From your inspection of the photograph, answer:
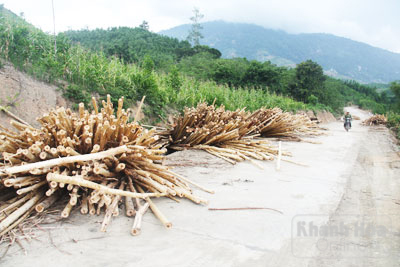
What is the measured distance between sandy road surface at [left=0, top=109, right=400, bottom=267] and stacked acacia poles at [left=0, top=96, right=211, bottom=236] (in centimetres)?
15

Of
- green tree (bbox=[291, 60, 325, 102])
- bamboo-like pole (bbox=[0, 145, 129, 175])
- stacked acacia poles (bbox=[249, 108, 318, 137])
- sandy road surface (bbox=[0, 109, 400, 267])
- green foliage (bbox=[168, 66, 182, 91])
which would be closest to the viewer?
sandy road surface (bbox=[0, 109, 400, 267])

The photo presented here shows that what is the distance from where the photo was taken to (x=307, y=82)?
29.3m

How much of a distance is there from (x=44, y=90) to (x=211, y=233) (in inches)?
181

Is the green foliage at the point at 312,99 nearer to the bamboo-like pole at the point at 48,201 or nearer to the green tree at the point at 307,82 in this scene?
the green tree at the point at 307,82

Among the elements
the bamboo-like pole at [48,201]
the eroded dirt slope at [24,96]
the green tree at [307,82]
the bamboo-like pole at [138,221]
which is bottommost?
the bamboo-like pole at [138,221]

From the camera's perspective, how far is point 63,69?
6.00m

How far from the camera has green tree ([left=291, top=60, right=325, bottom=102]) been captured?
2866cm

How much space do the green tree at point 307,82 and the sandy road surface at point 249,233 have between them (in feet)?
86.9

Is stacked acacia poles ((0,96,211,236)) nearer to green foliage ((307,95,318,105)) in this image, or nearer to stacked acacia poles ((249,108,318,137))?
stacked acacia poles ((249,108,318,137))

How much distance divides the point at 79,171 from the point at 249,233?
1.60 meters

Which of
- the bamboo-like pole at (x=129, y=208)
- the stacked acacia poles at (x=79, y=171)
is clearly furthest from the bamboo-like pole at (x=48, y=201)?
the bamboo-like pole at (x=129, y=208)

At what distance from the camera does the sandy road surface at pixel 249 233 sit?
1.96 meters

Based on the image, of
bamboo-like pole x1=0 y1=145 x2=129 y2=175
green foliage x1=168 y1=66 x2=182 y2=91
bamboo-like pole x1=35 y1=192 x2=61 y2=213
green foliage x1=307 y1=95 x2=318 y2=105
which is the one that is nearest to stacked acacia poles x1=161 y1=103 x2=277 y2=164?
bamboo-like pole x1=0 y1=145 x2=129 y2=175

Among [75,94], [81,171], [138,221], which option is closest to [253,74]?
[75,94]
